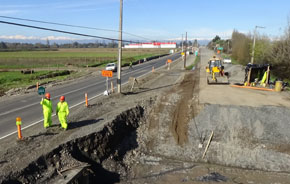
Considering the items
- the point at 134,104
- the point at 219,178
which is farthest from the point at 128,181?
the point at 134,104

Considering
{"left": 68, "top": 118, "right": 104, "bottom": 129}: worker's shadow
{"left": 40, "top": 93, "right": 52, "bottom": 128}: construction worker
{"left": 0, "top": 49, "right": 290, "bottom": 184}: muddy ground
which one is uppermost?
{"left": 40, "top": 93, "right": 52, "bottom": 128}: construction worker

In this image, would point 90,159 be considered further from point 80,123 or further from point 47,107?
point 47,107

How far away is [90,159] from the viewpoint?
967cm

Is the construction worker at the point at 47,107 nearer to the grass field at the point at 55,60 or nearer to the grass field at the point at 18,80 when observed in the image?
the grass field at the point at 18,80

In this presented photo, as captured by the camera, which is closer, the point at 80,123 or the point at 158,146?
A: the point at 80,123

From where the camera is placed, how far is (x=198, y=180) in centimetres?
984

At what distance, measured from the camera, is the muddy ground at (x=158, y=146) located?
27.5ft

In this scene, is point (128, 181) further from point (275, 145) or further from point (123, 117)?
point (275, 145)

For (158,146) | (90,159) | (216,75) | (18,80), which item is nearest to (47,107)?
(90,159)

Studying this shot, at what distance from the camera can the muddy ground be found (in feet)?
27.5

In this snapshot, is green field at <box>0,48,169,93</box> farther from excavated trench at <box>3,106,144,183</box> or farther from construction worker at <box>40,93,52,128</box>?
excavated trench at <box>3,106,144,183</box>

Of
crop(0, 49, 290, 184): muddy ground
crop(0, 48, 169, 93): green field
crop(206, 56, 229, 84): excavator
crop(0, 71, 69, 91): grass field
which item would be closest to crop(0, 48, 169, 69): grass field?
crop(0, 48, 169, 93): green field

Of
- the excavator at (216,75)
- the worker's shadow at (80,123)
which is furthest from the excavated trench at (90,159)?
the excavator at (216,75)

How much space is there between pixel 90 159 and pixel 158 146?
4056mm
